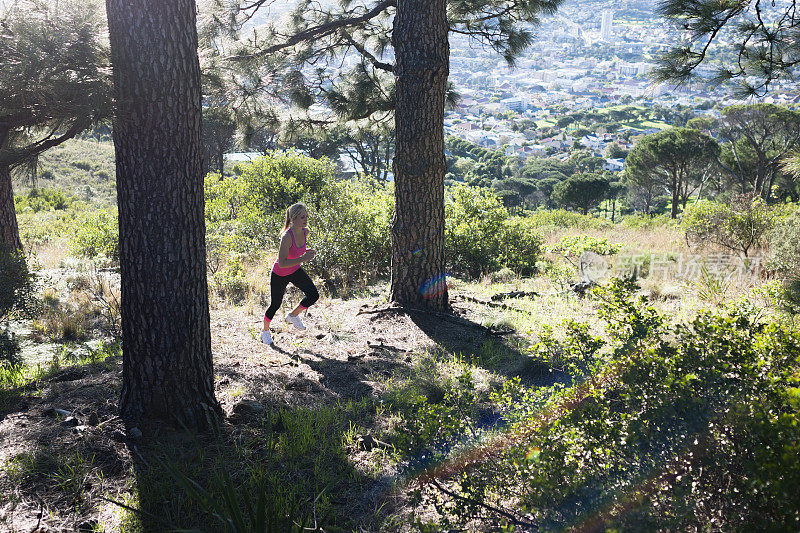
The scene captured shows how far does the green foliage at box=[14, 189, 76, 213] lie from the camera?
63.8 feet

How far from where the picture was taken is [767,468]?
1.69 metres

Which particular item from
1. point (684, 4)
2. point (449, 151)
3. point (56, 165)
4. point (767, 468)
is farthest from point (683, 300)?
point (449, 151)

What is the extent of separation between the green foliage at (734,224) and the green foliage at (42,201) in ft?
72.0

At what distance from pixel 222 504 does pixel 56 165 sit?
120ft

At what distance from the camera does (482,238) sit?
8.98m

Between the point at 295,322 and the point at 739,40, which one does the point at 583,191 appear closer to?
the point at 739,40

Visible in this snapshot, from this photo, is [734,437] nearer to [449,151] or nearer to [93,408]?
[93,408]

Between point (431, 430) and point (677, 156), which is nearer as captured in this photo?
point (431, 430)

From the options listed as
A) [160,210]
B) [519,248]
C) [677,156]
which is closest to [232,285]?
[160,210]

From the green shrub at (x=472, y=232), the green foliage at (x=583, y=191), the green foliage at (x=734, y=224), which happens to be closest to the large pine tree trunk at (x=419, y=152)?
the green shrub at (x=472, y=232)

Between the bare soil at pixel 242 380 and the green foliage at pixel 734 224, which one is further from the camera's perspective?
the green foliage at pixel 734 224

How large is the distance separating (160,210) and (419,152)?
2896 millimetres

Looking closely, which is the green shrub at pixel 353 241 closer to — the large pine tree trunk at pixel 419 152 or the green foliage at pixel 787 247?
the large pine tree trunk at pixel 419 152

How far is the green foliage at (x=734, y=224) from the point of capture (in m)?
8.71
